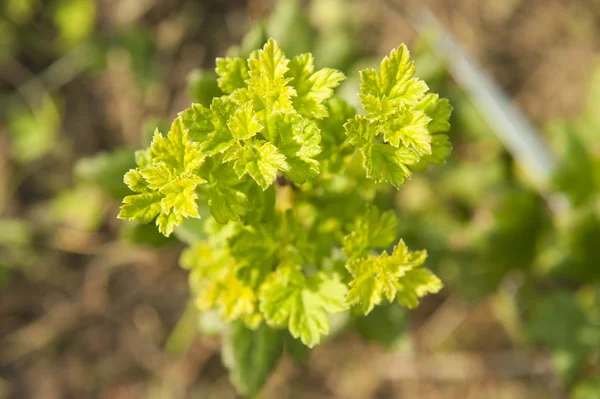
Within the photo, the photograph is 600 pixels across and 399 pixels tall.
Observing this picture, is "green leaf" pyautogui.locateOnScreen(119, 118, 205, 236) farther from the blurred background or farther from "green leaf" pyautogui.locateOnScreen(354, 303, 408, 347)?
the blurred background

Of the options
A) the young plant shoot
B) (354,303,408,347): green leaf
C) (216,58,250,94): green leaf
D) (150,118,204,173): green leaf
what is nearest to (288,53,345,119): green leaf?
the young plant shoot

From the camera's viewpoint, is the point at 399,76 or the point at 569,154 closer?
the point at 399,76

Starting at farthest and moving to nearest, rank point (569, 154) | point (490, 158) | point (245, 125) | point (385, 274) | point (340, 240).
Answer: point (490, 158), point (569, 154), point (340, 240), point (385, 274), point (245, 125)

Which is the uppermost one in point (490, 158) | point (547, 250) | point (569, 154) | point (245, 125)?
point (245, 125)

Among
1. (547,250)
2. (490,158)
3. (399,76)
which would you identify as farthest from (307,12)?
(399,76)

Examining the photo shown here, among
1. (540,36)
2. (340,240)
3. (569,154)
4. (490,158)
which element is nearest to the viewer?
(340,240)

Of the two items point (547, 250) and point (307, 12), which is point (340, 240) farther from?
point (307, 12)
